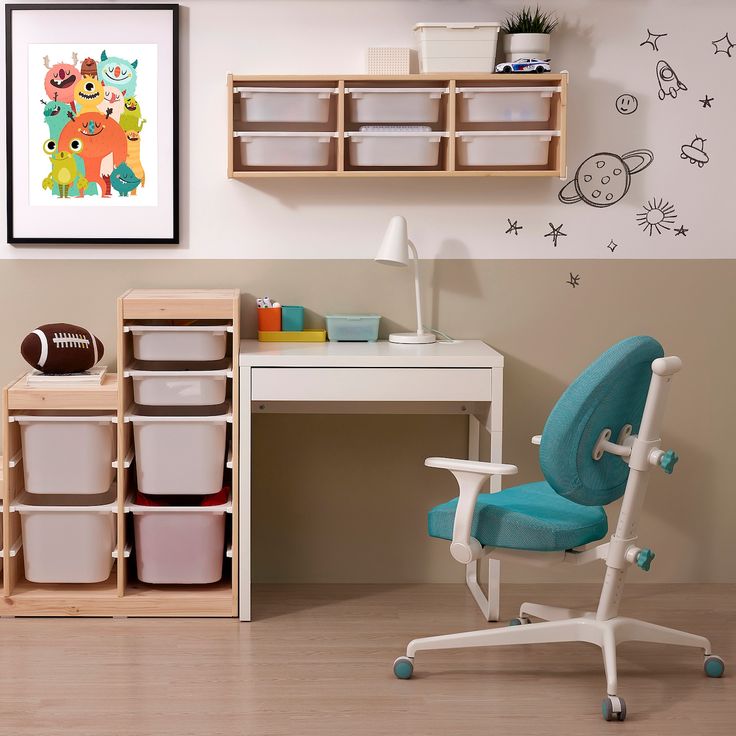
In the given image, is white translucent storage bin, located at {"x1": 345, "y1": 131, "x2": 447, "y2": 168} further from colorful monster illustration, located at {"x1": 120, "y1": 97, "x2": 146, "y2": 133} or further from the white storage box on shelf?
colorful monster illustration, located at {"x1": 120, "y1": 97, "x2": 146, "y2": 133}

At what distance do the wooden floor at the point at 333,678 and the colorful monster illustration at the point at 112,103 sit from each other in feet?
5.47

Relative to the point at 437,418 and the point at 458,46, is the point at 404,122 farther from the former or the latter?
the point at 437,418

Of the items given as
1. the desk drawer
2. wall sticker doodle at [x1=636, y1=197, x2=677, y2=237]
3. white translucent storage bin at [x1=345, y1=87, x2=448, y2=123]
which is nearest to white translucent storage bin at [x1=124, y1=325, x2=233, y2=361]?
the desk drawer

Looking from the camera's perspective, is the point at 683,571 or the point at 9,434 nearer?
the point at 9,434

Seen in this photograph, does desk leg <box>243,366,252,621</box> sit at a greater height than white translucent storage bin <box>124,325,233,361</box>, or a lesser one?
lesser

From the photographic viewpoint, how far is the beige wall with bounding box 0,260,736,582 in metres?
3.37

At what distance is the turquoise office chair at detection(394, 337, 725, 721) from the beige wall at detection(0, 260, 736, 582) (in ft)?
2.77

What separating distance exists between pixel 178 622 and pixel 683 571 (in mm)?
1779

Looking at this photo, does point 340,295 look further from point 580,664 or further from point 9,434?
point 580,664

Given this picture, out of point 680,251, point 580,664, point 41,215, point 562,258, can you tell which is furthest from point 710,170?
point 41,215

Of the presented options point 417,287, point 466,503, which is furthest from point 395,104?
point 466,503

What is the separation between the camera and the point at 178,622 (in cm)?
300

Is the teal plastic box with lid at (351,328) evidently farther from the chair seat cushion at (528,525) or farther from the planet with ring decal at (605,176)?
the chair seat cushion at (528,525)

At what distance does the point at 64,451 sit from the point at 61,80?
4.11 ft
